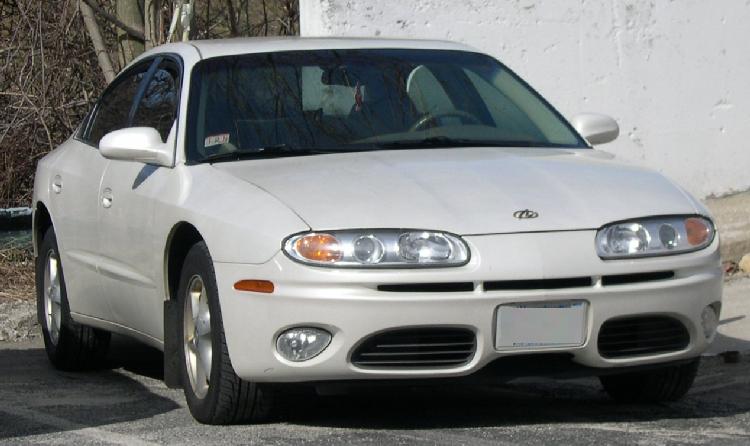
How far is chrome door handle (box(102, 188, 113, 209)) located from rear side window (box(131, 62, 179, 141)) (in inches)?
12.9

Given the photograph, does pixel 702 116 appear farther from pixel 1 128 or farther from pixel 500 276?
pixel 500 276

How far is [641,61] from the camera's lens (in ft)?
34.6

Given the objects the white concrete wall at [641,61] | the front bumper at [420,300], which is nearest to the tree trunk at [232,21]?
the white concrete wall at [641,61]

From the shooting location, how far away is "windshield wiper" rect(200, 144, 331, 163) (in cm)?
595

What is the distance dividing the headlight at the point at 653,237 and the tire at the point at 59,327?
2941 millimetres

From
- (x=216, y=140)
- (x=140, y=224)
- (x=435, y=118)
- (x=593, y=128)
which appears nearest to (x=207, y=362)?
(x=140, y=224)

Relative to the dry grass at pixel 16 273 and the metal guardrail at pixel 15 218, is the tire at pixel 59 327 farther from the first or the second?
the metal guardrail at pixel 15 218

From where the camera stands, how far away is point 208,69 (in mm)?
6465

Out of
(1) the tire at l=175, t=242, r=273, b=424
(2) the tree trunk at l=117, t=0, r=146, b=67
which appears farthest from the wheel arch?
(2) the tree trunk at l=117, t=0, r=146, b=67

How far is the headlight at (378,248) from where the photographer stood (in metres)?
5.02

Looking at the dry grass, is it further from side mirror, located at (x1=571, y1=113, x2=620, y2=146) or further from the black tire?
the black tire

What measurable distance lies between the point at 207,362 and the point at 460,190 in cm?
107

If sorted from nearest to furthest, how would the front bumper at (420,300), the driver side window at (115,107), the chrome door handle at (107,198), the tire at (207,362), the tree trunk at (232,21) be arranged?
the front bumper at (420,300) < the tire at (207,362) < the chrome door handle at (107,198) < the driver side window at (115,107) < the tree trunk at (232,21)

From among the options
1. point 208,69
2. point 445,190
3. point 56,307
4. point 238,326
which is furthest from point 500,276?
point 56,307
